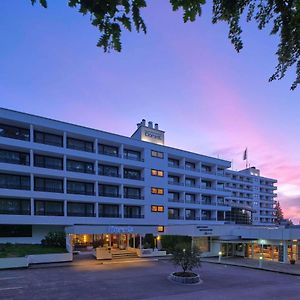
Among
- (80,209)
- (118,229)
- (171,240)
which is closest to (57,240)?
(118,229)

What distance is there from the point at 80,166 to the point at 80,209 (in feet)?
20.0

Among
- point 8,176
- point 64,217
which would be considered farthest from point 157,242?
point 8,176

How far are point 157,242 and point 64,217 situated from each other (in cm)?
1359

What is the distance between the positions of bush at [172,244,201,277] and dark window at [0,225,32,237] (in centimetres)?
2632

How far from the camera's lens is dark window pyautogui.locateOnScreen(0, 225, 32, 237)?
4497cm

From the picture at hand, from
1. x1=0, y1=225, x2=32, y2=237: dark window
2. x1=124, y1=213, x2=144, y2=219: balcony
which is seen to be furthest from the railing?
x1=124, y1=213, x2=144, y2=219: balcony

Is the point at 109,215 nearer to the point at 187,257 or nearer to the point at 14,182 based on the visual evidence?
the point at 14,182

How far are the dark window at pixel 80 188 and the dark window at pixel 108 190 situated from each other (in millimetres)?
1736

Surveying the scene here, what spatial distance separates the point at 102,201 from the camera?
171 ft

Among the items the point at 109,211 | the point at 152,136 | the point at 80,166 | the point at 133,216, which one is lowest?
the point at 133,216

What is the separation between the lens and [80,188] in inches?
2029

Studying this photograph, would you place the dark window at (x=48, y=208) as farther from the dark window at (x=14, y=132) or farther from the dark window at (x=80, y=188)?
the dark window at (x=14, y=132)

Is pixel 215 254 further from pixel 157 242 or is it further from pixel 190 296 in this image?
pixel 190 296

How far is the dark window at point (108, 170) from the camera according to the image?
53.8 metres
